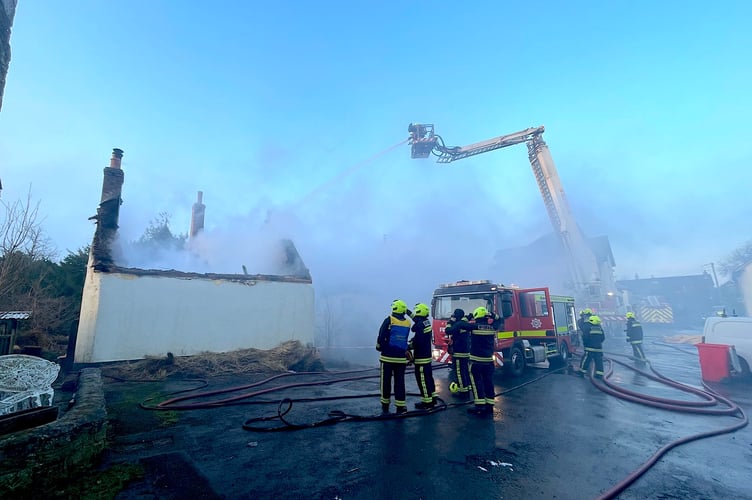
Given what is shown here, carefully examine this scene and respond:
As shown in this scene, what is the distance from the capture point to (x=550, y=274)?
3391 centimetres

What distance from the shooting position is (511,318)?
10.0 m

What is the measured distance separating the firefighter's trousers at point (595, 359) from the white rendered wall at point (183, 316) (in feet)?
30.0

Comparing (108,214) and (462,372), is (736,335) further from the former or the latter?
(108,214)

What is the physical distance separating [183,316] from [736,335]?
15806 millimetres

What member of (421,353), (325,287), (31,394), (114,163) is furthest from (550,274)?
(31,394)

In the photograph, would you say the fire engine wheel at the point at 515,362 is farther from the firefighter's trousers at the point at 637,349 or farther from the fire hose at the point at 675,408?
the firefighter's trousers at the point at 637,349

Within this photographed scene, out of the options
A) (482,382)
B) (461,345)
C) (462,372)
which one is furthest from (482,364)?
(462,372)

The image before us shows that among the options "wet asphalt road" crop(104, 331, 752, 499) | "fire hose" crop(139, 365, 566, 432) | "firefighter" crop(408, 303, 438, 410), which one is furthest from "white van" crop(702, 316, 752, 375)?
"firefighter" crop(408, 303, 438, 410)

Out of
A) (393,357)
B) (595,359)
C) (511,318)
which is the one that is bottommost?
(595,359)

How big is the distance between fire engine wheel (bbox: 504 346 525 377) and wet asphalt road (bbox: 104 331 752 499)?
3.06m

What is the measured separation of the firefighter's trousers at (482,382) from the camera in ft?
19.6

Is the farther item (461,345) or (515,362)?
(515,362)

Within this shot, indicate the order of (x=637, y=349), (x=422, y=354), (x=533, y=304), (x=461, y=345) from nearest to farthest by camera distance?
(x=422, y=354)
(x=461, y=345)
(x=533, y=304)
(x=637, y=349)

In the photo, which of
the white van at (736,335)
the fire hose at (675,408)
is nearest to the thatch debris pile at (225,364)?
the fire hose at (675,408)
